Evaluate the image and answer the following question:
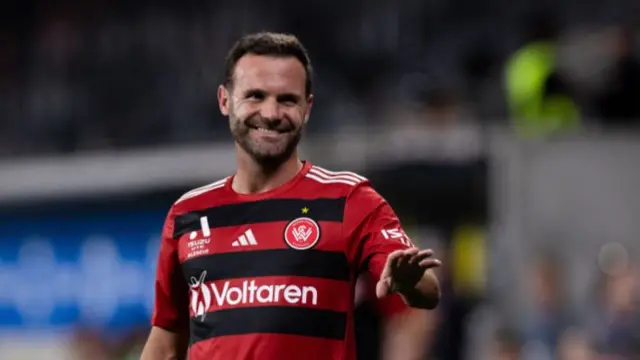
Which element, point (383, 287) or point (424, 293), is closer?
point (383, 287)

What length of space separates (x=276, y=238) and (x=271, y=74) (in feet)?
1.50

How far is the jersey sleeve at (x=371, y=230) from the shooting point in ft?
12.9

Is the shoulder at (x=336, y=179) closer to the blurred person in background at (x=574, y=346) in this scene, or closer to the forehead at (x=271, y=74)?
the forehead at (x=271, y=74)

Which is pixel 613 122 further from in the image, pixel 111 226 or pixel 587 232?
pixel 111 226

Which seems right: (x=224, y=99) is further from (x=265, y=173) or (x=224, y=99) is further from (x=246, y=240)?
(x=246, y=240)

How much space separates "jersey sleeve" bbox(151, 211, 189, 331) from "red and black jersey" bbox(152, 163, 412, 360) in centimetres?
8

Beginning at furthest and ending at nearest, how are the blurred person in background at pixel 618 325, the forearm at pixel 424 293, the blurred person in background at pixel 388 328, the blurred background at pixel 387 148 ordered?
1. the blurred background at pixel 387 148
2. the blurred person in background at pixel 618 325
3. the blurred person in background at pixel 388 328
4. the forearm at pixel 424 293

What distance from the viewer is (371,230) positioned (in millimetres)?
3975

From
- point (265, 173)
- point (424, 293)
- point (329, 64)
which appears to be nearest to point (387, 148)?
point (329, 64)

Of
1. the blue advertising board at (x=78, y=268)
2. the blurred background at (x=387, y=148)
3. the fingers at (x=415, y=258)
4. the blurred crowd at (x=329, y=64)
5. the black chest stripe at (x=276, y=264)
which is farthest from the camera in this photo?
the blue advertising board at (x=78, y=268)

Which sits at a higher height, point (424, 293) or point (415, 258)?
point (415, 258)

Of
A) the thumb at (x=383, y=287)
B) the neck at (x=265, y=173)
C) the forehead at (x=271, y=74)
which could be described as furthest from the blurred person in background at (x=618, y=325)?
the thumb at (x=383, y=287)

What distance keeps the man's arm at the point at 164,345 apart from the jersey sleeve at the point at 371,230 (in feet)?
2.23

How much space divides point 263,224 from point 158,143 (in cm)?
871
